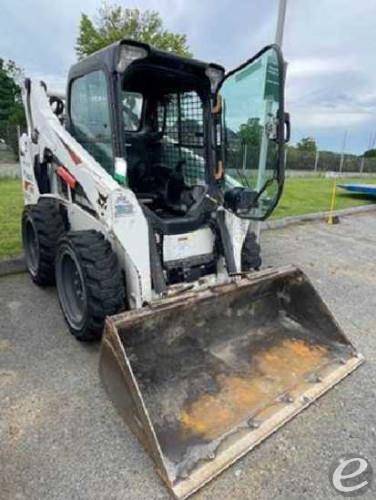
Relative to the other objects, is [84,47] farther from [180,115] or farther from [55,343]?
[55,343]

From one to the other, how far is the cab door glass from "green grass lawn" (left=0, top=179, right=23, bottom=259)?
3078 millimetres

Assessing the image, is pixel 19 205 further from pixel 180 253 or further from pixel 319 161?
pixel 319 161

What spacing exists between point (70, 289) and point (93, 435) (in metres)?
1.42

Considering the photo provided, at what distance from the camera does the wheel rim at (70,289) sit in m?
3.11

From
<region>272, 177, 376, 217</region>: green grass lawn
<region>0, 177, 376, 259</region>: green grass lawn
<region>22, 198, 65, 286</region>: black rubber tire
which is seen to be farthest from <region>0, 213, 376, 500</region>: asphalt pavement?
<region>272, 177, 376, 217</region>: green grass lawn

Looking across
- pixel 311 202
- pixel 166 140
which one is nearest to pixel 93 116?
pixel 166 140

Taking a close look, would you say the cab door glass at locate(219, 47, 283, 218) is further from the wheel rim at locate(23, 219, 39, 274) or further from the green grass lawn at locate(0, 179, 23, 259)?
the green grass lawn at locate(0, 179, 23, 259)

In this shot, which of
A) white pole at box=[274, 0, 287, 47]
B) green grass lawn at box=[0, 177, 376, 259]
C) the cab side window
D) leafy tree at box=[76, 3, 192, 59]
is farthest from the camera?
leafy tree at box=[76, 3, 192, 59]

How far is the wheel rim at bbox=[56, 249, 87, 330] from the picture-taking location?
3105 millimetres

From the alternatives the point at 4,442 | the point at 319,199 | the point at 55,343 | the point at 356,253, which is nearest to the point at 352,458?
the point at 4,442

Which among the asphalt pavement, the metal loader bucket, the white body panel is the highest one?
the white body panel

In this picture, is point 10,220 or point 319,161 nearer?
point 10,220

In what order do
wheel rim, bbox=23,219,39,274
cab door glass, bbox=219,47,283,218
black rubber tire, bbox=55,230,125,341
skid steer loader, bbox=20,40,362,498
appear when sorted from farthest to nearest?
wheel rim, bbox=23,219,39,274
cab door glass, bbox=219,47,283,218
black rubber tire, bbox=55,230,125,341
skid steer loader, bbox=20,40,362,498

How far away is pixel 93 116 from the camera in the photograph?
3211 millimetres
